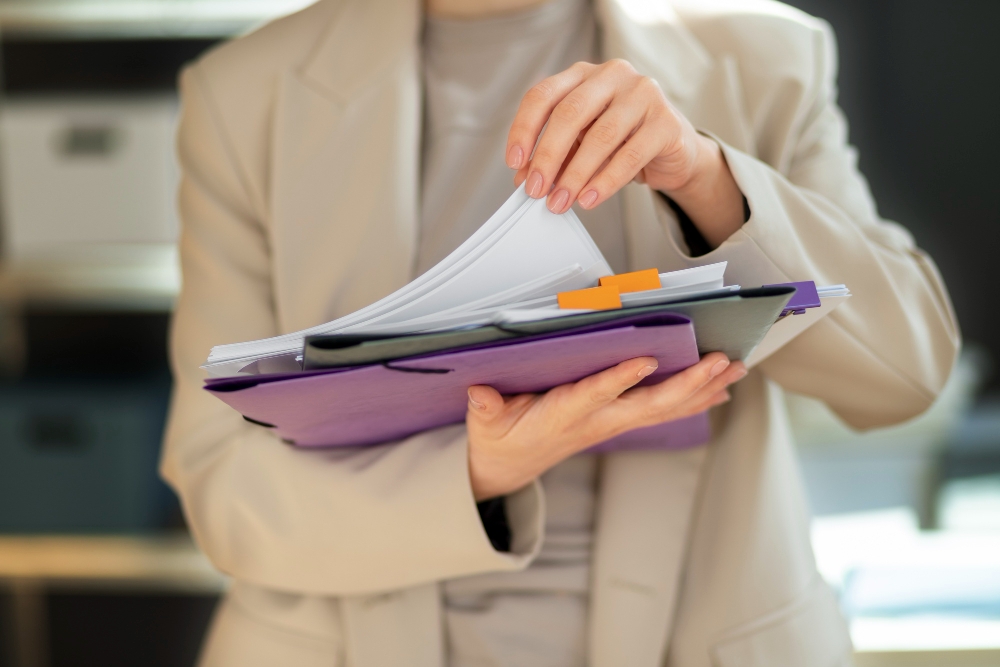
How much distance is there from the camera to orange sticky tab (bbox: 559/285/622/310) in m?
0.49

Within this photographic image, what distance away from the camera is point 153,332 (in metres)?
1.94

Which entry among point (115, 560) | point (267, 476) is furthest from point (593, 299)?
point (115, 560)

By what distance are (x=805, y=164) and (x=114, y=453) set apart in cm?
137

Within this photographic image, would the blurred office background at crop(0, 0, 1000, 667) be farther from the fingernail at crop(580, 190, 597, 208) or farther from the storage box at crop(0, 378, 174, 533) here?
the fingernail at crop(580, 190, 597, 208)

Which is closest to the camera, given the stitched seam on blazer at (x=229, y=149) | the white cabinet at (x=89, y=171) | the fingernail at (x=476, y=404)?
the fingernail at (x=476, y=404)

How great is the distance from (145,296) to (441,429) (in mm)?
1223

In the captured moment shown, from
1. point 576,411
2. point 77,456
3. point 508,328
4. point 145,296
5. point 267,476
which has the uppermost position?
point 508,328

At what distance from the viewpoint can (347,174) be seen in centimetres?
84

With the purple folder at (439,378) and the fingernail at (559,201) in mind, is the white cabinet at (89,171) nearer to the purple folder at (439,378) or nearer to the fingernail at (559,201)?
the purple folder at (439,378)

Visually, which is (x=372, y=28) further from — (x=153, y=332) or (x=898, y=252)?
(x=153, y=332)

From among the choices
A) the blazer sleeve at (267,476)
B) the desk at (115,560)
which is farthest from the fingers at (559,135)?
the desk at (115,560)

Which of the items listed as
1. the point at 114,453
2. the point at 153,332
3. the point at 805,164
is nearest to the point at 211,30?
the point at 153,332

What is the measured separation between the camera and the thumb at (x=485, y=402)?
0.58 metres

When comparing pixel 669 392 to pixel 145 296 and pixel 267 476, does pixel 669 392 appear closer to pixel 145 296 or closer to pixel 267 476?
pixel 267 476
